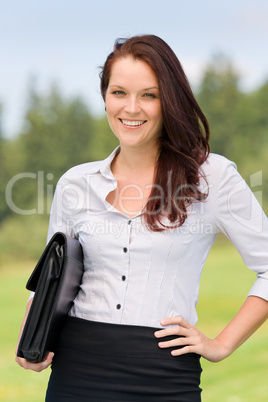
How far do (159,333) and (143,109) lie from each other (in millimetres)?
820

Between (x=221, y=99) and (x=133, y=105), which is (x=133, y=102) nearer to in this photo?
(x=133, y=105)

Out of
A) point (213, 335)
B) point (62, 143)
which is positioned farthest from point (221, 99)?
point (213, 335)

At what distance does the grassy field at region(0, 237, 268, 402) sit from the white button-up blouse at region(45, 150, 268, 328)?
6.04 meters

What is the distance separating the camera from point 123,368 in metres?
2.12

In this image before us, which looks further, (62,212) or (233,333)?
(62,212)

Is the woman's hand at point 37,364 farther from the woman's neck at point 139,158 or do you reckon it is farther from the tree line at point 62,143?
the tree line at point 62,143

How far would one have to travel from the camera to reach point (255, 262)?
226 cm

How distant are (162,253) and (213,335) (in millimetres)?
12218

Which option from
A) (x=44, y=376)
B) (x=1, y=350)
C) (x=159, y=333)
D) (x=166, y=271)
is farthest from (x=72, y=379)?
(x=1, y=350)

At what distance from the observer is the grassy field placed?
8414 mm

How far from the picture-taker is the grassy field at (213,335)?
841 cm

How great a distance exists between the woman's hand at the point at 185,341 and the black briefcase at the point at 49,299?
1.22 ft

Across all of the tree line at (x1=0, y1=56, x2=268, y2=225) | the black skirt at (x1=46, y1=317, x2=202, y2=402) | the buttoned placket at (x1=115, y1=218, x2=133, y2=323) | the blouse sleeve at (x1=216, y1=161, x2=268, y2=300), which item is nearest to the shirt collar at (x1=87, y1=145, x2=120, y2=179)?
the buttoned placket at (x1=115, y1=218, x2=133, y2=323)

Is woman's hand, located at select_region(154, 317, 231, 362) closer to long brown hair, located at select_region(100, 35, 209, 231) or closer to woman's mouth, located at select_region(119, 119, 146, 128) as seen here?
long brown hair, located at select_region(100, 35, 209, 231)
